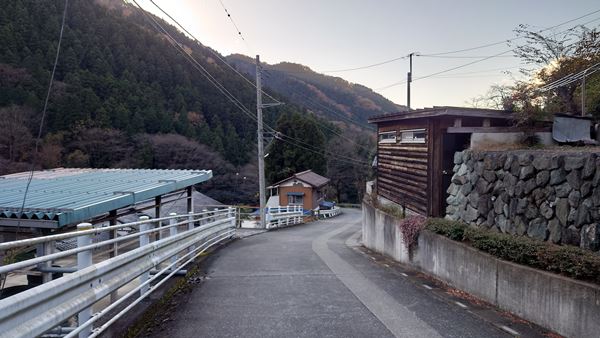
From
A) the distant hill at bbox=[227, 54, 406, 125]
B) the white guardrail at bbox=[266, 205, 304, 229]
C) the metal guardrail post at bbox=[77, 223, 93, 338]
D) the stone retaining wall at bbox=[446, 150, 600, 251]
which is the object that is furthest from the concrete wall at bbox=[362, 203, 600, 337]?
the distant hill at bbox=[227, 54, 406, 125]

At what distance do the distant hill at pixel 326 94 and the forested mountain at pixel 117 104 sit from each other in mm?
23019

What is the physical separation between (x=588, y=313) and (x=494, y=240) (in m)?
1.96

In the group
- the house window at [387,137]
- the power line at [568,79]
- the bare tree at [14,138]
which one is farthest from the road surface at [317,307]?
the bare tree at [14,138]

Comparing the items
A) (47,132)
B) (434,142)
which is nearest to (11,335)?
(434,142)

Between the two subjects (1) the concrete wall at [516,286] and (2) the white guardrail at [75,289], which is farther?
(1) the concrete wall at [516,286]

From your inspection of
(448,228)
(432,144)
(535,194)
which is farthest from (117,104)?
(535,194)

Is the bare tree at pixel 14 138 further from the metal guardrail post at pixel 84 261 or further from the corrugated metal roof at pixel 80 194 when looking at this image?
the metal guardrail post at pixel 84 261

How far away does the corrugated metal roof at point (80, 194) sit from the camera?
6.07 meters

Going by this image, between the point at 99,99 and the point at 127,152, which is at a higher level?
the point at 99,99

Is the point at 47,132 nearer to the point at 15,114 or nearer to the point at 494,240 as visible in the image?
the point at 15,114

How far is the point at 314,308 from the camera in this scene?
552 cm

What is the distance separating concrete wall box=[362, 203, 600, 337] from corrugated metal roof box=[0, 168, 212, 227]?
6096 millimetres

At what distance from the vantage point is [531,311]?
523cm

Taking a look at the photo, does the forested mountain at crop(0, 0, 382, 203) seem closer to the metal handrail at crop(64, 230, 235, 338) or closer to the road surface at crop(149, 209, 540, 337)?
the metal handrail at crop(64, 230, 235, 338)
